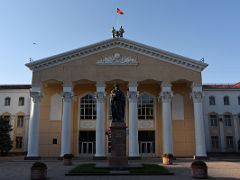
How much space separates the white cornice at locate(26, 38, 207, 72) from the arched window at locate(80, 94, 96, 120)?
595 cm

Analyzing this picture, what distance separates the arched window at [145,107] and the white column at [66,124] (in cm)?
941

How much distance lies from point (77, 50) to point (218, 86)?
2512cm

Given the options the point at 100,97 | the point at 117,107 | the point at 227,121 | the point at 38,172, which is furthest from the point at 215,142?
the point at 38,172

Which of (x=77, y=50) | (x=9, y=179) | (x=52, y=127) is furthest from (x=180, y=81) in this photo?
(x=9, y=179)

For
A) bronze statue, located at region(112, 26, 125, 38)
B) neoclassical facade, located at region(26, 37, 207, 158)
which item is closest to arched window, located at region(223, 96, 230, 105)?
neoclassical facade, located at region(26, 37, 207, 158)

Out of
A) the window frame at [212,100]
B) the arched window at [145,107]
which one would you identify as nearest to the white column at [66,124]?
the arched window at [145,107]

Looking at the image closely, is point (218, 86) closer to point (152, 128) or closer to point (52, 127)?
point (152, 128)

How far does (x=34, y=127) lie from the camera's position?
115 feet

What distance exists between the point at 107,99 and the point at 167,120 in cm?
866

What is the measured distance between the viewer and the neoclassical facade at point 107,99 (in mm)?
35031

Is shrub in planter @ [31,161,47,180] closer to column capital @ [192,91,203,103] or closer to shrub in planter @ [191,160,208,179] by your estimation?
shrub in planter @ [191,160,208,179]

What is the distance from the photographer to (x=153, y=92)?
40188 mm

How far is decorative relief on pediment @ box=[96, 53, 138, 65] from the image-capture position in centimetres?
3647

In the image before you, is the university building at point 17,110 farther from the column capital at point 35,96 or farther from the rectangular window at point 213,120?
the rectangular window at point 213,120
